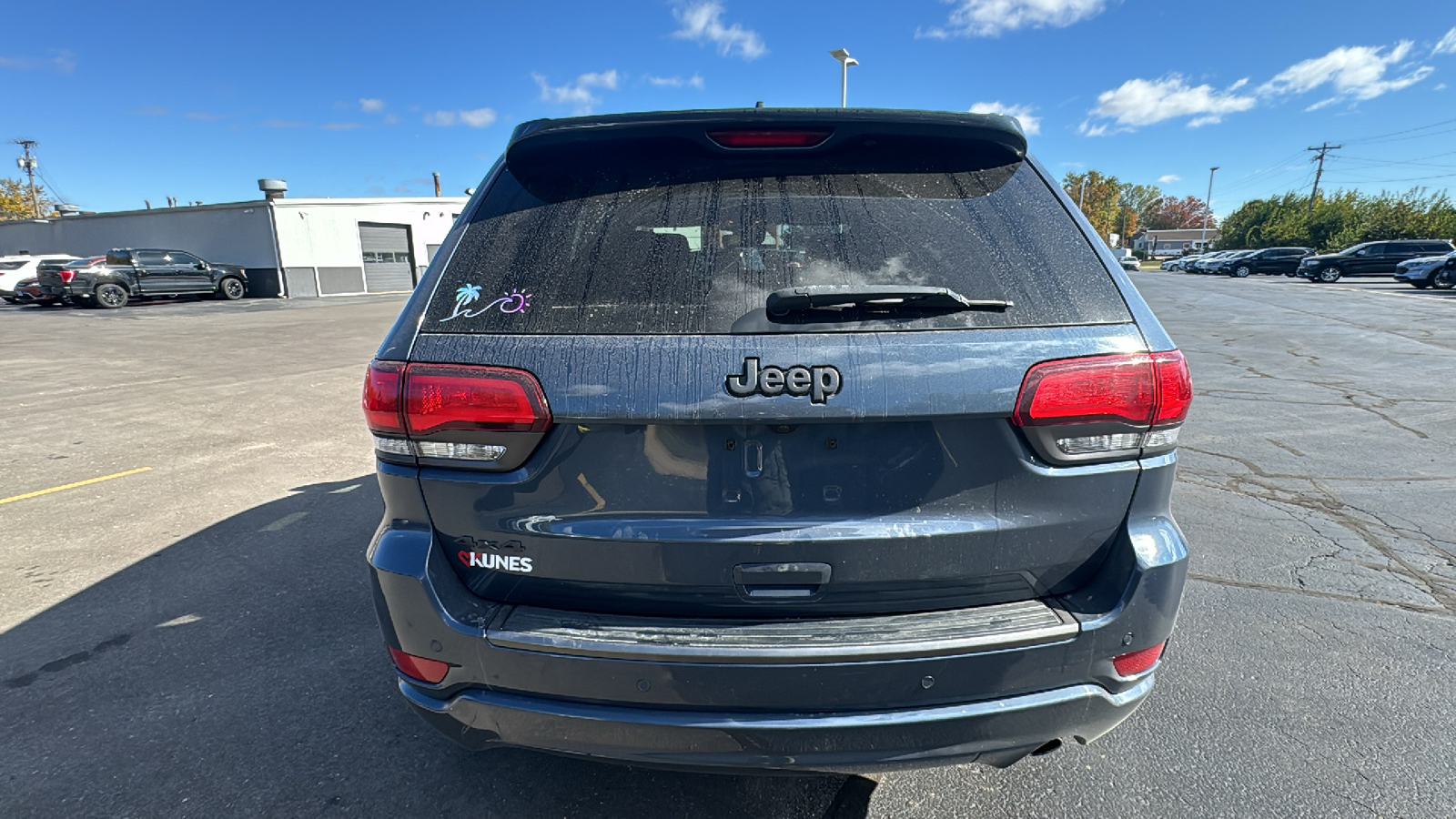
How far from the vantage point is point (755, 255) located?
174cm

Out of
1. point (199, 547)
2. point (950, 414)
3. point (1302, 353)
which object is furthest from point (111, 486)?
point (1302, 353)

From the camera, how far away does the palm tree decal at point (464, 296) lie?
1.73 metres

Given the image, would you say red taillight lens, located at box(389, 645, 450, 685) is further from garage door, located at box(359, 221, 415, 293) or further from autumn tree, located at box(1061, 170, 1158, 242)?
autumn tree, located at box(1061, 170, 1158, 242)

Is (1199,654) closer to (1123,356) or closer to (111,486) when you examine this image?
(1123,356)

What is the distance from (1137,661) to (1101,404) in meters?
0.66

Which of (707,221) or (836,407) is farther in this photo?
(707,221)

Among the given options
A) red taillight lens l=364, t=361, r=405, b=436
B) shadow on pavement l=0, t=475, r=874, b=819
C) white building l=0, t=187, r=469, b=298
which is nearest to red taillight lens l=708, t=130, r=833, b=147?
red taillight lens l=364, t=361, r=405, b=436

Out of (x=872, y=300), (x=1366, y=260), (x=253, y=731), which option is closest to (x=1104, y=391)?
(x=872, y=300)

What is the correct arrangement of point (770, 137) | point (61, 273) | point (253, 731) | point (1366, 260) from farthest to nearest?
point (1366, 260) → point (61, 273) → point (253, 731) → point (770, 137)

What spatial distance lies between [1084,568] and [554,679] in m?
1.30

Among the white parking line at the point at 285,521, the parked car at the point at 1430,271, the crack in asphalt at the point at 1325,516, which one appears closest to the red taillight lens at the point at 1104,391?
the crack in asphalt at the point at 1325,516

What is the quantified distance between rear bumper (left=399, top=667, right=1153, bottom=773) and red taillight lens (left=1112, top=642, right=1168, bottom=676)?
0.07 m

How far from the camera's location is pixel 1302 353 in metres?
11.4

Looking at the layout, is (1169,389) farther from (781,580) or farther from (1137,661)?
(781,580)
